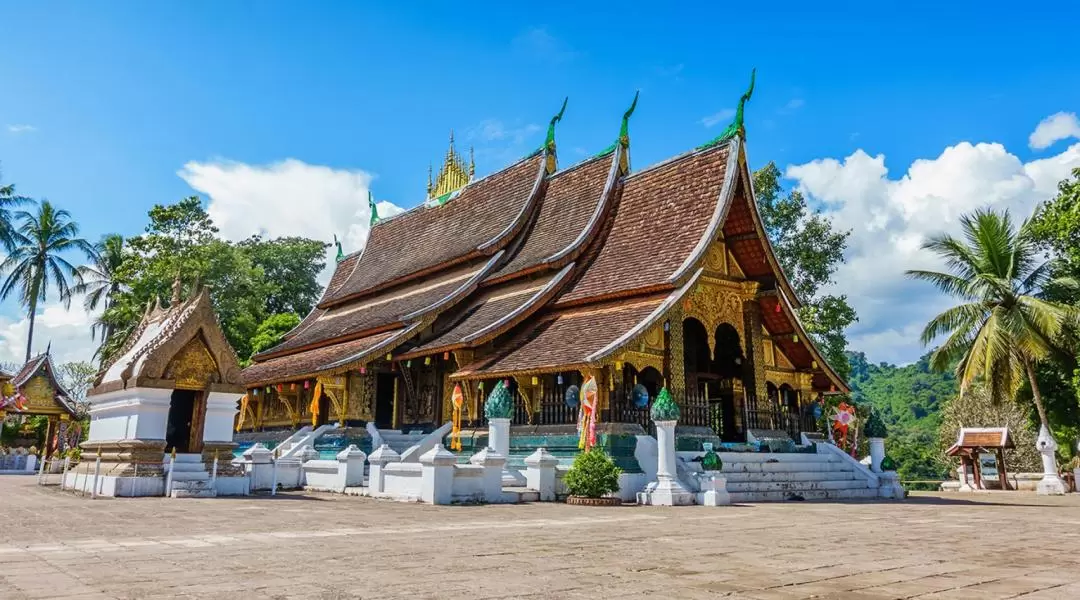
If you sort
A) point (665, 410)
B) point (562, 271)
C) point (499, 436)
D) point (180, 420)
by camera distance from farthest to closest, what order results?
point (562, 271) < point (180, 420) < point (499, 436) < point (665, 410)

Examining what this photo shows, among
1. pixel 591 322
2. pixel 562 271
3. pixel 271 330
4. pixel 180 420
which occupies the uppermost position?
pixel 271 330

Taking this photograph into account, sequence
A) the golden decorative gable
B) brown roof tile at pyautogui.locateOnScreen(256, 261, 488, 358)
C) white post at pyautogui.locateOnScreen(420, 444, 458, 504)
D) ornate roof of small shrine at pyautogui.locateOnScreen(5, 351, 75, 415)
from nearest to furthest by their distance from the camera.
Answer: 1. white post at pyautogui.locateOnScreen(420, 444, 458, 504)
2. the golden decorative gable
3. brown roof tile at pyautogui.locateOnScreen(256, 261, 488, 358)
4. ornate roof of small shrine at pyautogui.locateOnScreen(5, 351, 75, 415)

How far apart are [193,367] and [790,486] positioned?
31.4 ft

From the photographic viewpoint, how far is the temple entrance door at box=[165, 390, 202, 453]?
12.2 metres

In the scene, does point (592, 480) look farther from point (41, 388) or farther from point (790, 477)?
point (41, 388)

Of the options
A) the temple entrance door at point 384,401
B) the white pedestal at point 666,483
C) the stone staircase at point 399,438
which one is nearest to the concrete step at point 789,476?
the white pedestal at point 666,483

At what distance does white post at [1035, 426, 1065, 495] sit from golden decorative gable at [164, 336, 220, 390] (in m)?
18.3

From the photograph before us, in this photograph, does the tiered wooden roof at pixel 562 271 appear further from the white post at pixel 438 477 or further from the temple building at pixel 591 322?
the white post at pixel 438 477

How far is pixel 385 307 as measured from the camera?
65.1 feet

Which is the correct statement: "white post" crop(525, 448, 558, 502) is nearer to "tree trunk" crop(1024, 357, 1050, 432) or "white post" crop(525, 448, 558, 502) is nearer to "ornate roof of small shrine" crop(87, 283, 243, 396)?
"ornate roof of small shrine" crop(87, 283, 243, 396)

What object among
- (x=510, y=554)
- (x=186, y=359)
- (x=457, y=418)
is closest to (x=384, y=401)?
(x=457, y=418)

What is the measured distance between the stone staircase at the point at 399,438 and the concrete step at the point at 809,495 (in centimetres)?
667

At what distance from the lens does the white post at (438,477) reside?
1005 centimetres

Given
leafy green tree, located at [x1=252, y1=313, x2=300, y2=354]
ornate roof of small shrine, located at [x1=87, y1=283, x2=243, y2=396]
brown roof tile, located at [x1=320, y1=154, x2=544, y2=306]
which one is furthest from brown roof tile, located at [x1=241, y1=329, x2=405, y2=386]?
leafy green tree, located at [x1=252, y1=313, x2=300, y2=354]
